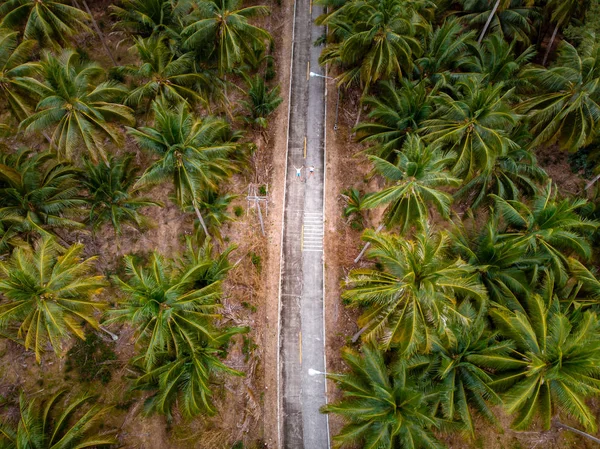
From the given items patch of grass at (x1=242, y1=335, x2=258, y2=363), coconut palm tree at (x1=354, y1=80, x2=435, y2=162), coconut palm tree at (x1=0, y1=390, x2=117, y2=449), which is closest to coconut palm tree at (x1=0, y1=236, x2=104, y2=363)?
coconut palm tree at (x1=0, y1=390, x2=117, y2=449)

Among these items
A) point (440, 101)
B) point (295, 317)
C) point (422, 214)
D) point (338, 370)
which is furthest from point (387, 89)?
point (338, 370)

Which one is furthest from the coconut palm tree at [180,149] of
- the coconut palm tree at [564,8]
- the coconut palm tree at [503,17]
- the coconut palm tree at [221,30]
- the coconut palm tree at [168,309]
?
the coconut palm tree at [564,8]

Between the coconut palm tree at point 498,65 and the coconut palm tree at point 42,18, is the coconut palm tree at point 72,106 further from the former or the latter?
the coconut palm tree at point 498,65

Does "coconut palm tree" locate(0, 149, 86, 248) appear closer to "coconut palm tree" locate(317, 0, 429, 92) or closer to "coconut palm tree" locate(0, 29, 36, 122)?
"coconut palm tree" locate(0, 29, 36, 122)

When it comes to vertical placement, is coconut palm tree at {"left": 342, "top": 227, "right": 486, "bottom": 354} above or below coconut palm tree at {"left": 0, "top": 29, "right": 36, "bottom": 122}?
below

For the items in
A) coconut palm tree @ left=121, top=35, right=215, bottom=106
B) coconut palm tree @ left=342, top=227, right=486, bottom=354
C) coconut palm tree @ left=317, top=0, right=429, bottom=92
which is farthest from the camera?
coconut palm tree @ left=317, top=0, right=429, bottom=92

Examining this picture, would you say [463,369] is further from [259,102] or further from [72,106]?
[72,106]

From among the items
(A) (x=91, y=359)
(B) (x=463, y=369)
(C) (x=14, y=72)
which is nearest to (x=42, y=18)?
(C) (x=14, y=72)
